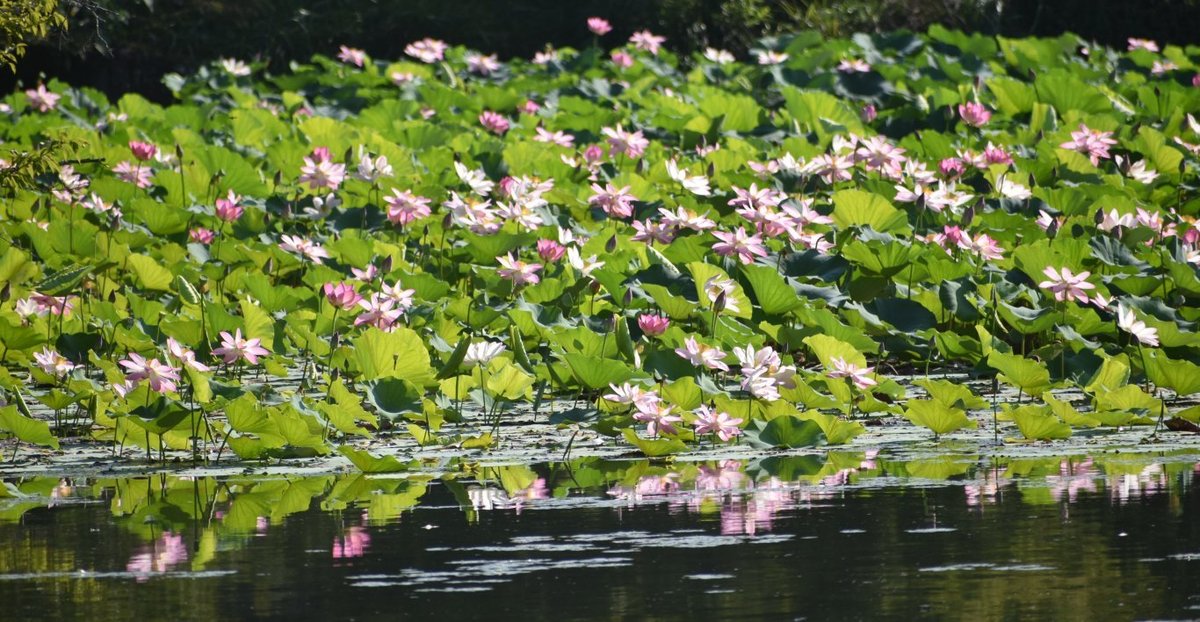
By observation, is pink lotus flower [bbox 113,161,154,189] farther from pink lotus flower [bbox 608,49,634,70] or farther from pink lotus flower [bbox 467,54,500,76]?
pink lotus flower [bbox 608,49,634,70]

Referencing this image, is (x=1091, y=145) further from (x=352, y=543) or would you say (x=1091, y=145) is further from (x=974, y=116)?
(x=352, y=543)

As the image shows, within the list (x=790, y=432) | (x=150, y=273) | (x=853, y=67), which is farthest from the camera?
(x=853, y=67)

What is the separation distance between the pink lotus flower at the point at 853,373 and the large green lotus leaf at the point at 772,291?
753 mm

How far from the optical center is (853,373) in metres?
4.70

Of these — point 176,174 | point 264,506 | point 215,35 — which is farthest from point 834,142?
point 215,35

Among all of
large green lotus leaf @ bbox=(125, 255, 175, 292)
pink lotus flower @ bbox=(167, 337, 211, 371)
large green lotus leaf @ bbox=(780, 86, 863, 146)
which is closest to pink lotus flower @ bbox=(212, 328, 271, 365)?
pink lotus flower @ bbox=(167, 337, 211, 371)

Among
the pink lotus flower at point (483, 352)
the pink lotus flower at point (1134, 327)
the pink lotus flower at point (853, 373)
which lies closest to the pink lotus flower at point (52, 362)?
the pink lotus flower at point (483, 352)

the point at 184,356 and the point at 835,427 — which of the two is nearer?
the point at 835,427

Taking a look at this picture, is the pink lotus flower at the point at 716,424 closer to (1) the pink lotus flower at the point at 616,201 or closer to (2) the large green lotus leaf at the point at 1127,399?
(2) the large green lotus leaf at the point at 1127,399

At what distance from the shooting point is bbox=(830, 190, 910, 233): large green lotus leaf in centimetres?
665

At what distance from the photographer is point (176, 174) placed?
26.2 feet

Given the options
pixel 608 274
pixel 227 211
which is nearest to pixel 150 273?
pixel 227 211

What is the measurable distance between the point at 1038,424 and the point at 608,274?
1805 mm

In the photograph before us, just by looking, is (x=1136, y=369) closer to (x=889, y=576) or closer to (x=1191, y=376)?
(x=1191, y=376)
